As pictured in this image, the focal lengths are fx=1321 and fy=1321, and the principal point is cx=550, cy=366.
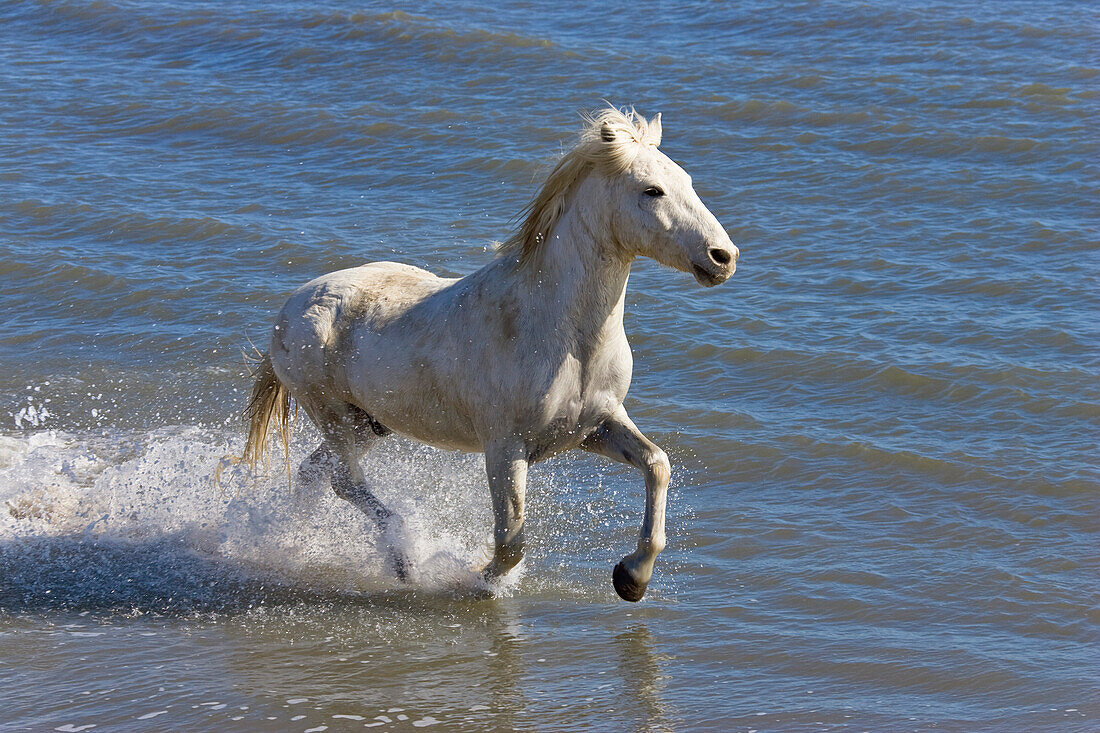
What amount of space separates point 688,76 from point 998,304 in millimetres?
6164

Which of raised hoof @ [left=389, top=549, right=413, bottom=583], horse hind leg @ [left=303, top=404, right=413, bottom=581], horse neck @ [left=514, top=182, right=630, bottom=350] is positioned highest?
horse neck @ [left=514, top=182, right=630, bottom=350]

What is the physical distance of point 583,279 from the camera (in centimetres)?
506

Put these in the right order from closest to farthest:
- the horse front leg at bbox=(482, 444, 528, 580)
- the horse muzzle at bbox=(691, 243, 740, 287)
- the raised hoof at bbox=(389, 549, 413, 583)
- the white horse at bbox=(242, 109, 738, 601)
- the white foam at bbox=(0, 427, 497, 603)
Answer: the horse muzzle at bbox=(691, 243, 740, 287) → the white horse at bbox=(242, 109, 738, 601) → the horse front leg at bbox=(482, 444, 528, 580) → the raised hoof at bbox=(389, 549, 413, 583) → the white foam at bbox=(0, 427, 497, 603)

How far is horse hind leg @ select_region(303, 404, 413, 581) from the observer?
19.4 ft

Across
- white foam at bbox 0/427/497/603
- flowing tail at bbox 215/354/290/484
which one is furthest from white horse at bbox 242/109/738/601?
flowing tail at bbox 215/354/290/484

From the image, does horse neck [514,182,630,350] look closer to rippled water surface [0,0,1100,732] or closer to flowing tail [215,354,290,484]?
rippled water surface [0,0,1100,732]

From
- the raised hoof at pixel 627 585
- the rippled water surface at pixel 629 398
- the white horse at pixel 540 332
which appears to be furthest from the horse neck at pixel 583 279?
the rippled water surface at pixel 629 398

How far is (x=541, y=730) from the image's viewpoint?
4.43 meters

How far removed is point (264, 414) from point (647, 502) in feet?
7.27

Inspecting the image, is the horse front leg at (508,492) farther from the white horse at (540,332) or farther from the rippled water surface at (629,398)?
the rippled water surface at (629,398)

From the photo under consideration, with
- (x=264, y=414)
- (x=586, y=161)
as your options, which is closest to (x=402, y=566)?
(x=264, y=414)

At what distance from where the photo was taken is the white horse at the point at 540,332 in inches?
191

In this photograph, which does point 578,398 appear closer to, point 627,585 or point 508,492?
point 508,492

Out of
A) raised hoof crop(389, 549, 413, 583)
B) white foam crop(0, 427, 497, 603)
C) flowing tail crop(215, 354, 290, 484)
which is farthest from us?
flowing tail crop(215, 354, 290, 484)
